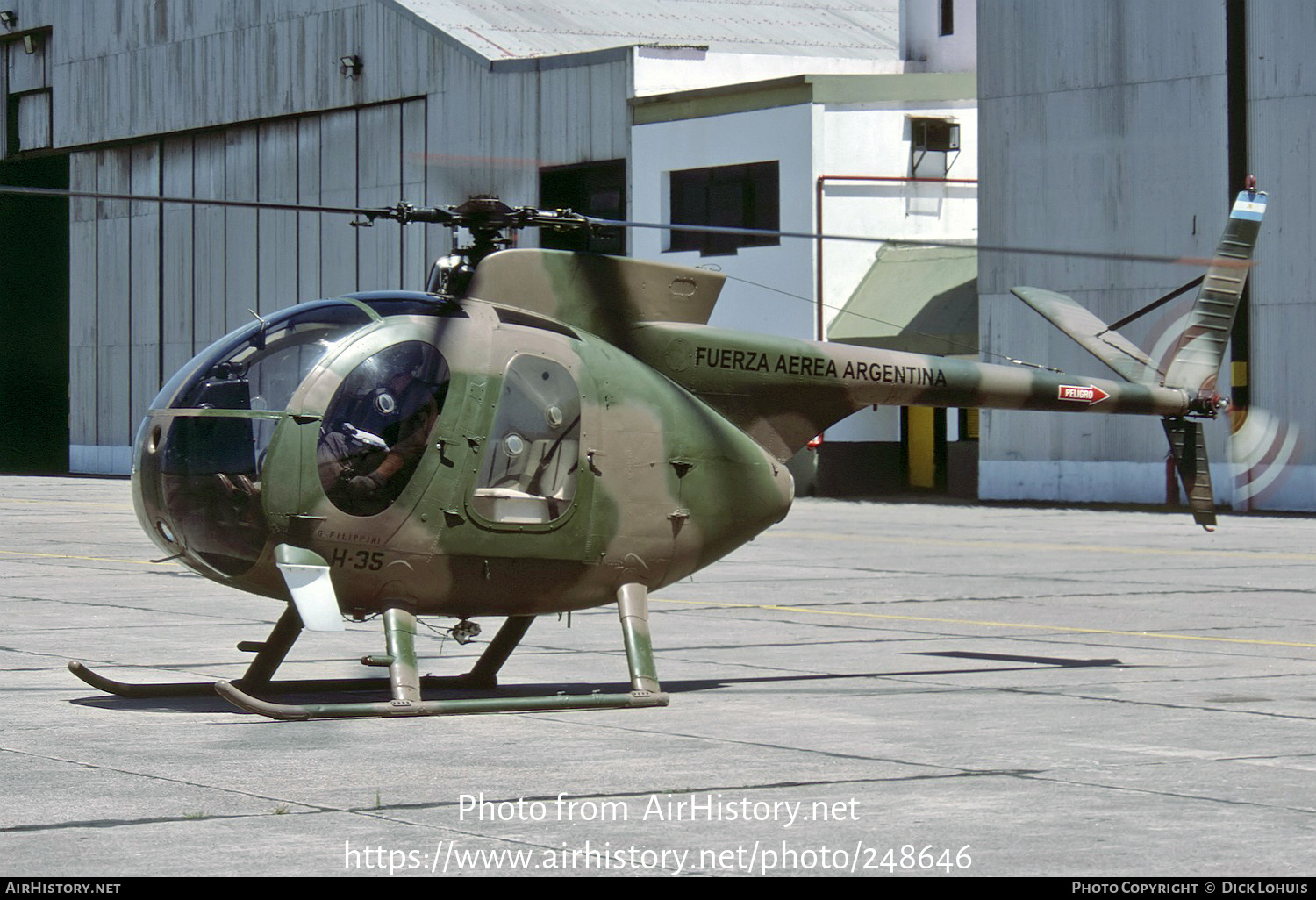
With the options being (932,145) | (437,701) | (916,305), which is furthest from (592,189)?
(437,701)

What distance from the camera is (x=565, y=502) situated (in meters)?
12.1

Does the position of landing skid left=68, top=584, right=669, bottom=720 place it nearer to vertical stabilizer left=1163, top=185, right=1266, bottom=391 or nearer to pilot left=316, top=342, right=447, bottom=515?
pilot left=316, top=342, right=447, bottom=515

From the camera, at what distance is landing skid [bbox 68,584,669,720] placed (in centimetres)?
1130

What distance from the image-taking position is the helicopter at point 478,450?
1126cm

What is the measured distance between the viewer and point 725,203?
145 feet

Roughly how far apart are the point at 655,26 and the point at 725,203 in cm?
1120

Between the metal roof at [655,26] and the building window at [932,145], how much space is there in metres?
7.09

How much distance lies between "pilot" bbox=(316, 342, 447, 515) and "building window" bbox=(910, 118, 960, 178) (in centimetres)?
3346

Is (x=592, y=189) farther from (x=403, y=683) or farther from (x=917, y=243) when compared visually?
(x=403, y=683)

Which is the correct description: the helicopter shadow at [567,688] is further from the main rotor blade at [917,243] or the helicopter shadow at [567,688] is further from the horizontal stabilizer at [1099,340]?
the main rotor blade at [917,243]

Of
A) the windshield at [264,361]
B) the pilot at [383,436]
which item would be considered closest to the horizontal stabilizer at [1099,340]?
the pilot at [383,436]

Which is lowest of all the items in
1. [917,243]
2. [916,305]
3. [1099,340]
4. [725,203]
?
[1099,340]
